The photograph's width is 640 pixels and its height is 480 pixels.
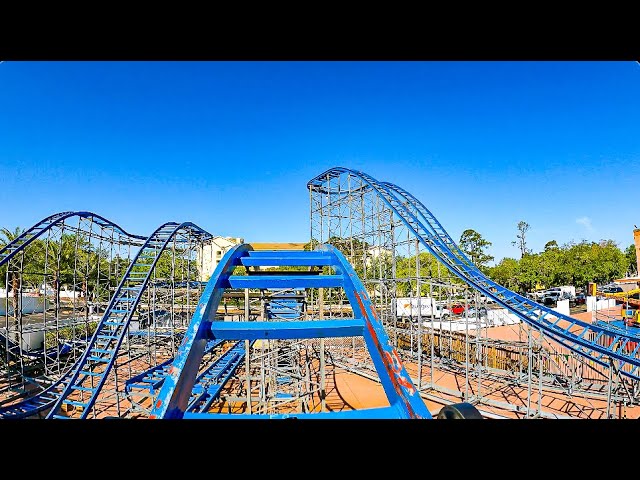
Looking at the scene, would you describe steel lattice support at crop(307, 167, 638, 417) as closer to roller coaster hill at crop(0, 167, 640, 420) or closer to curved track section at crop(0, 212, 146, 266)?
roller coaster hill at crop(0, 167, 640, 420)

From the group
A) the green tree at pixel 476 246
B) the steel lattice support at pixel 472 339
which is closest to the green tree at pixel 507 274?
the green tree at pixel 476 246

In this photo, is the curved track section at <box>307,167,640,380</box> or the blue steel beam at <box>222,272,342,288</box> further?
the curved track section at <box>307,167,640,380</box>

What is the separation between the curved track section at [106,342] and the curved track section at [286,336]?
4425mm

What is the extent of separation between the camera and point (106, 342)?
750 centimetres

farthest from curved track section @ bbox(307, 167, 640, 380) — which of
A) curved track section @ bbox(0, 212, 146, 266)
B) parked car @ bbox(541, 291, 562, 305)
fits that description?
parked car @ bbox(541, 291, 562, 305)

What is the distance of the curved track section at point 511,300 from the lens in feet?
21.3

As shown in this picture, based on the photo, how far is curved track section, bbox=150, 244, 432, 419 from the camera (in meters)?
1.61

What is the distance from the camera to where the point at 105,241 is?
36.2 ft

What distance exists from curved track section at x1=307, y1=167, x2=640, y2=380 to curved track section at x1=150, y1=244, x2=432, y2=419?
530 centimetres

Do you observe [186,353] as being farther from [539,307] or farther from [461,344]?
[461,344]

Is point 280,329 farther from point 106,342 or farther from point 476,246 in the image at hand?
point 476,246
